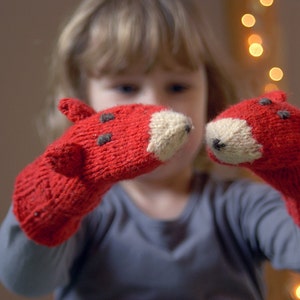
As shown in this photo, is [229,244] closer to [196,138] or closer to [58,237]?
[196,138]

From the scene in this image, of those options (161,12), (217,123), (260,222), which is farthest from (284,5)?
(217,123)

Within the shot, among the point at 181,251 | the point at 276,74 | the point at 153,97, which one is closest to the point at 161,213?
the point at 181,251

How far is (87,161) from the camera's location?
443 mm

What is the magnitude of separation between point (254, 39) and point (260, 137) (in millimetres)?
739

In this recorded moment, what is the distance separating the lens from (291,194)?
49 centimetres

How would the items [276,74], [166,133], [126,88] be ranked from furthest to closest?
[276,74] < [126,88] < [166,133]

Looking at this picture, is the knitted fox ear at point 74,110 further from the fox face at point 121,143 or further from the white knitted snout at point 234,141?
the white knitted snout at point 234,141

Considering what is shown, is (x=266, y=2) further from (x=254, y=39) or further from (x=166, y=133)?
(x=166, y=133)

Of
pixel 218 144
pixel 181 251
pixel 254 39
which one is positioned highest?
pixel 218 144

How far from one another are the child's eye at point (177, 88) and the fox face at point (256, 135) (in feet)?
0.67

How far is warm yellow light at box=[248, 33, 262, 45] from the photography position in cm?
108

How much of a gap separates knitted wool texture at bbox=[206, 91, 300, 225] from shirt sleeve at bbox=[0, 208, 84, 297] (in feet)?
0.79

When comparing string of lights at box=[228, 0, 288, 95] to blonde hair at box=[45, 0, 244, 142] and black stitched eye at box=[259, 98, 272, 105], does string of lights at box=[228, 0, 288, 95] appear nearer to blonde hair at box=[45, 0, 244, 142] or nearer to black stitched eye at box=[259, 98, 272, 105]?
blonde hair at box=[45, 0, 244, 142]

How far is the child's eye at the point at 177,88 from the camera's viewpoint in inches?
25.2
